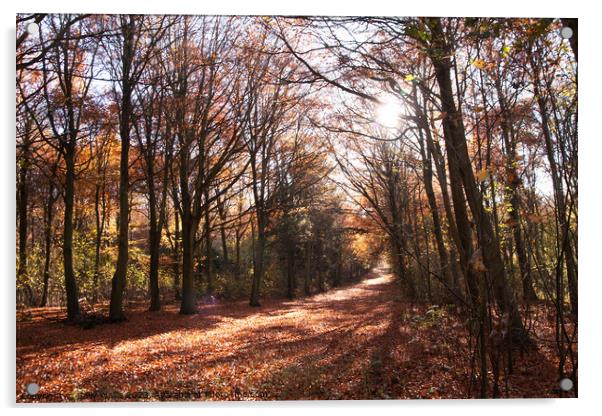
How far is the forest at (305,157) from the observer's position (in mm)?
3246

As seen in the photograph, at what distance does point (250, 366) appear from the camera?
3.63 metres

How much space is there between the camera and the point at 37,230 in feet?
14.4

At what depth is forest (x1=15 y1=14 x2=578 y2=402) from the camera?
3246mm

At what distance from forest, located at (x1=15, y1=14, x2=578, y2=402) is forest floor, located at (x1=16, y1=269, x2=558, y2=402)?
2 centimetres

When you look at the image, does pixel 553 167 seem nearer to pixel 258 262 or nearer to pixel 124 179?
pixel 124 179

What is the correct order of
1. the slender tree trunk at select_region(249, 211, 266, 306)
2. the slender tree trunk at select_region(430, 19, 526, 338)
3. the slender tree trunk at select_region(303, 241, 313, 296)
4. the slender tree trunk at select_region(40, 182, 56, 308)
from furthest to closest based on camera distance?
the slender tree trunk at select_region(303, 241, 313, 296) → the slender tree trunk at select_region(249, 211, 266, 306) → the slender tree trunk at select_region(40, 182, 56, 308) → the slender tree trunk at select_region(430, 19, 526, 338)

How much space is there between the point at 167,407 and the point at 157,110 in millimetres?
3517

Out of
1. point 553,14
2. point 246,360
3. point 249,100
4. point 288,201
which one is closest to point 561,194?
point 553,14

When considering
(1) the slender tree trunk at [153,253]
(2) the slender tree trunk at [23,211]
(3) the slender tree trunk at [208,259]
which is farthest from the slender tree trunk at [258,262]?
(2) the slender tree trunk at [23,211]

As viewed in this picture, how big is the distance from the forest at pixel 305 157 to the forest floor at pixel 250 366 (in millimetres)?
18

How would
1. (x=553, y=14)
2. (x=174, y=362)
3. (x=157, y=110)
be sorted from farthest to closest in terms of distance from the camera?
(x=157, y=110) < (x=174, y=362) < (x=553, y=14)

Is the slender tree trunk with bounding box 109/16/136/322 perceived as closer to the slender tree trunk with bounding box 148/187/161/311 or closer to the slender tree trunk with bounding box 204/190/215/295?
the slender tree trunk with bounding box 148/187/161/311

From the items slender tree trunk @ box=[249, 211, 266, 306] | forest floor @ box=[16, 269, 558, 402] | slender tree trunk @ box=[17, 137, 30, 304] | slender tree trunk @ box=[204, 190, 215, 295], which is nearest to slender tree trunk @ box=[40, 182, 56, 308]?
forest floor @ box=[16, 269, 558, 402]

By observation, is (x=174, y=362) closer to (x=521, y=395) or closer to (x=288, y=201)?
(x=521, y=395)
